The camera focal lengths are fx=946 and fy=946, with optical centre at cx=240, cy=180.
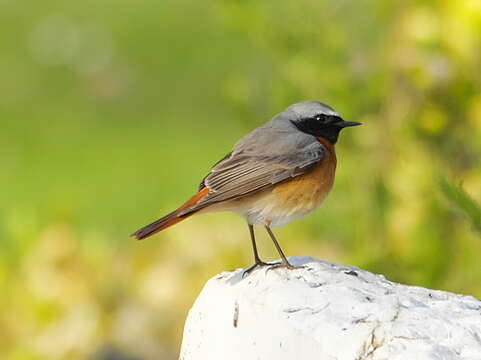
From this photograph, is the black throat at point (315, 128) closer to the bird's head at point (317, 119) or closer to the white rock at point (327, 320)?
the bird's head at point (317, 119)

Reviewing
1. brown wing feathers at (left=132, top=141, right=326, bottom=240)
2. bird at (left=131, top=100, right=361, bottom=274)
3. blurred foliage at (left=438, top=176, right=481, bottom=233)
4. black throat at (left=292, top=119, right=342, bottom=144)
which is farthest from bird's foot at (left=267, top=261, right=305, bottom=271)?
black throat at (left=292, top=119, right=342, bottom=144)

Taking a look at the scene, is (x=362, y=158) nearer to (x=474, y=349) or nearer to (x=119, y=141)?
(x=474, y=349)

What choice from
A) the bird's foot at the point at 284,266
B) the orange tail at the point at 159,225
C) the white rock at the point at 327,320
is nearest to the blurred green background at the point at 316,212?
the white rock at the point at 327,320

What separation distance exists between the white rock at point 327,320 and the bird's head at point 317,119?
0.94 meters

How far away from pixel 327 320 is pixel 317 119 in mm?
1478

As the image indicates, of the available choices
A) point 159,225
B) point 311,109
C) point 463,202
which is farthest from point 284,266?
point 311,109

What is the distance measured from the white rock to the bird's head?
0.94 meters

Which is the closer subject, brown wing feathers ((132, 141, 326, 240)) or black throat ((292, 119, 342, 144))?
brown wing feathers ((132, 141, 326, 240))

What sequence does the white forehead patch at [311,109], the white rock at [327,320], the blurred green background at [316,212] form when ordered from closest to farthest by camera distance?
1. the white rock at [327,320]
2. the white forehead patch at [311,109]
3. the blurred green background at [316,212]

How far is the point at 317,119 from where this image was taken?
4.24 metres

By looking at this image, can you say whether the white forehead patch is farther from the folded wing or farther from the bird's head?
the folded wing

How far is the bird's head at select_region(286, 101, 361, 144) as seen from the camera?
13.7 ft

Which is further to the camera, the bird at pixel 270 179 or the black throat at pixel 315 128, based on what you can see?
the black throat at pixel 315 128

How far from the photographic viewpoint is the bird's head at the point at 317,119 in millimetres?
4188
